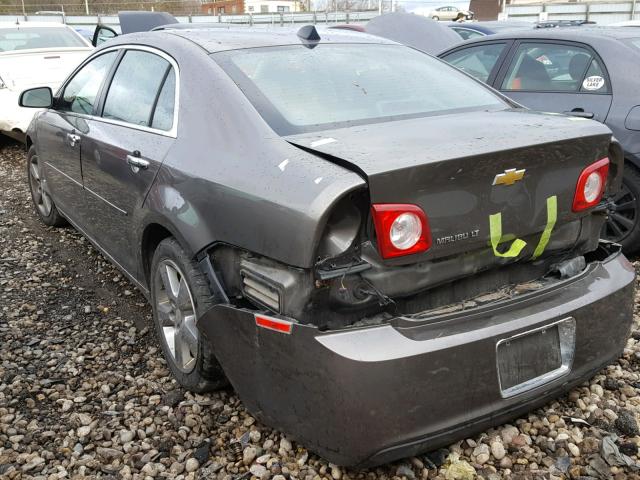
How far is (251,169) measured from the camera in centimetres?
227

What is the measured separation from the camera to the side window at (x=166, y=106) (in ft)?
9.42

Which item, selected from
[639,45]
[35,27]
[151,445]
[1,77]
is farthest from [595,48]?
[35,27]

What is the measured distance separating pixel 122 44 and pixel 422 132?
6.99ft

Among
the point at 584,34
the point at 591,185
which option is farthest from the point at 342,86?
the point at 584,34

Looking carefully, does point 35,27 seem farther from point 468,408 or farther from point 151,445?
point 468,408

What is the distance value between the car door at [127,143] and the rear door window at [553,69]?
301 centimetres

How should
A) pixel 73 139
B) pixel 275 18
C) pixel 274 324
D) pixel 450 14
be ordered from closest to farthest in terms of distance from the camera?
pixel 274 324 → pixel 73 139 → pixel 275 18 → pixel 450 14

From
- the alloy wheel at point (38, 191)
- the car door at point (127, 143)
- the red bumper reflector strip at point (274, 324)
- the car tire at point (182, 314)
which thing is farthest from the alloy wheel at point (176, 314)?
the alloy wheel at point (38, 191)

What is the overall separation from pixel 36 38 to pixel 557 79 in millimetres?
7289

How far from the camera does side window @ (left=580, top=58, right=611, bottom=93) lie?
14.2 feet

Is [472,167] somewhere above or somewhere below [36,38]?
below

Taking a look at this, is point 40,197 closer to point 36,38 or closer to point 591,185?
point 36,38

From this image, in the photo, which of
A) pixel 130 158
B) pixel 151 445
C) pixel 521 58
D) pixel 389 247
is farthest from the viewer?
pixel 521 58

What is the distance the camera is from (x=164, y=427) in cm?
269
